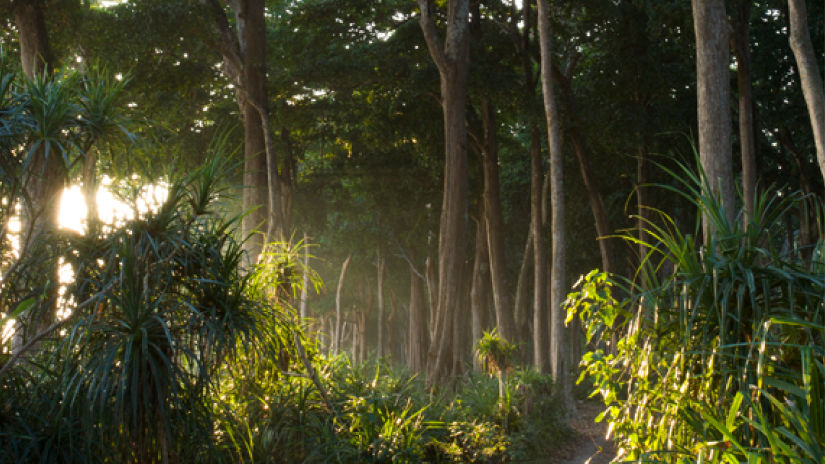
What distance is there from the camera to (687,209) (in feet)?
82.3

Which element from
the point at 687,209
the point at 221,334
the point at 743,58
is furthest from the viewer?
the point at 687,209

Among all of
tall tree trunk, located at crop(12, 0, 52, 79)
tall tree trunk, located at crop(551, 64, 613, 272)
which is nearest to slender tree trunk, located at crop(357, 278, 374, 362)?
tall tree trunk, located at crop(551, 64, 613, 272)

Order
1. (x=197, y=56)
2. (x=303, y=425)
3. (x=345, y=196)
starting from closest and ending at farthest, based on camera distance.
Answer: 1. (x=303, y=425)
2. (x=197, y=56)
3. (x=345, y=196)

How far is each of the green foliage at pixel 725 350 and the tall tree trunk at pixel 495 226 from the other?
1484cm

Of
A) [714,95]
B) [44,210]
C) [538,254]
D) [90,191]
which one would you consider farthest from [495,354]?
[44,210]

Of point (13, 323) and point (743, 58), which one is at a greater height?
point (743, 58)

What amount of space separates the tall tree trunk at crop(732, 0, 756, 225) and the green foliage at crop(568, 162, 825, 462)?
1058 centimetres

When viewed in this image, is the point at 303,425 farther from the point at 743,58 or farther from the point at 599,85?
the point at 599,85

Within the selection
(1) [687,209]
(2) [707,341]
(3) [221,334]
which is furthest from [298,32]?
(2) [707,341]

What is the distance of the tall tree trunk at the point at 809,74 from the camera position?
1025cm

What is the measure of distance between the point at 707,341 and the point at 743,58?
41.4 ft

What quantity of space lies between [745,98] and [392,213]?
14.0 m

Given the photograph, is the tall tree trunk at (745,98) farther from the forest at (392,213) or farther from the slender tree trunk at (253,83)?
the slender tree trunk at (253,83)

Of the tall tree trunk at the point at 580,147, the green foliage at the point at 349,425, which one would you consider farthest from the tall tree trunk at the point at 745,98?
the green foliage at the point at 349,425
